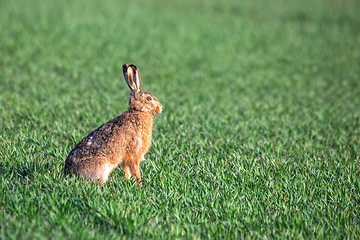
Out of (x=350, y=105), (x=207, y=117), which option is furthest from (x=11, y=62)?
(x=350, y=105)

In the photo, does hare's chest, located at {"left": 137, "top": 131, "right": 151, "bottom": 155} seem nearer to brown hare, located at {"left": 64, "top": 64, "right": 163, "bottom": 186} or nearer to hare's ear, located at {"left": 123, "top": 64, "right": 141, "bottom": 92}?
brown hare, located at {"left": 64, "top": 64, "right": 163, "bottom": 186}

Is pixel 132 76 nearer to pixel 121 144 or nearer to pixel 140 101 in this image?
pixel 140 101

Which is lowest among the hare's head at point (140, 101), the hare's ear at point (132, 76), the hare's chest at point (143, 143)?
the hare's chest at point (143, 143)

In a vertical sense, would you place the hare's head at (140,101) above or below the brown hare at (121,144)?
above

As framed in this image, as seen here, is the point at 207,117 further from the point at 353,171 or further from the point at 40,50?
the point at 40,50

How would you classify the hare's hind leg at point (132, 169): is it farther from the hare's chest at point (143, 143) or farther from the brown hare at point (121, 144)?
the hare's chest at point (143, 143)

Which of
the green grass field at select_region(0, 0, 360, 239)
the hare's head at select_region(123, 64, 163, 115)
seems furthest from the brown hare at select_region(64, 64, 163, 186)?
the green grass field at select_region(0, 0, 360, 239)

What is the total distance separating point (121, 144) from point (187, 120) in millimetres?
3236

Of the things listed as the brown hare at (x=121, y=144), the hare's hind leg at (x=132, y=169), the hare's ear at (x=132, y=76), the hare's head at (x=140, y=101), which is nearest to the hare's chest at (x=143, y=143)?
the brown hare at (x=121, y=144)

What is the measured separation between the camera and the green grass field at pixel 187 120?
396 centimetres

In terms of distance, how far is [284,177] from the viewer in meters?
4.98

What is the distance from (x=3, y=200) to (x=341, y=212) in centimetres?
317

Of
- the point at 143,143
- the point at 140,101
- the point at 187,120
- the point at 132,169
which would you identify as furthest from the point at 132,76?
the point at 187,120

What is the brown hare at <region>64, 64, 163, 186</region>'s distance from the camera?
13.7 feet
